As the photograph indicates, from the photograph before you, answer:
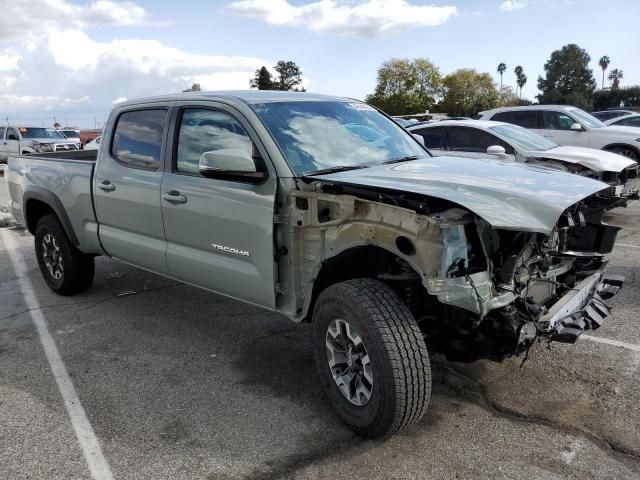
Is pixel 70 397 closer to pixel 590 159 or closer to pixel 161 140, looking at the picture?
pixel 161 140

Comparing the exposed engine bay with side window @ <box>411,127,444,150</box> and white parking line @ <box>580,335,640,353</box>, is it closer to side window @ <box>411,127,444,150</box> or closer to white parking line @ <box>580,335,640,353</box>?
white parking line @ <box>580,335,640,353</box>

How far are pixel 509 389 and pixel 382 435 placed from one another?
1090mm

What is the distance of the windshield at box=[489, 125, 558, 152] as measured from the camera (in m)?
9.06

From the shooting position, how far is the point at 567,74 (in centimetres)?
8869

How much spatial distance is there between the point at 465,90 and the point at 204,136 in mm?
59273

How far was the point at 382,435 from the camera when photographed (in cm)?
304

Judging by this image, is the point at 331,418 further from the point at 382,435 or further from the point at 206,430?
the point at 206,430

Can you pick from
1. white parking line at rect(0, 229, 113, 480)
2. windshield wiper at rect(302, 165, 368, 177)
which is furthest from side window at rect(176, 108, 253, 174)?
white parking line at rect(0, 229, 113, 480)

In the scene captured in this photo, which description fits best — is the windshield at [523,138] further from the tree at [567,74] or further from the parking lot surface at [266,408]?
the tree at [567,74]

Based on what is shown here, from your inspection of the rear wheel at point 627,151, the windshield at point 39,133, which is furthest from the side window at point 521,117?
the windshield at point 39,133

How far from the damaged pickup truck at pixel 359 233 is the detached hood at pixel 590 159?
475 centimetres

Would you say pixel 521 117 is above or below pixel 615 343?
above

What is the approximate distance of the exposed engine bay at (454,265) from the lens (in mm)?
2816

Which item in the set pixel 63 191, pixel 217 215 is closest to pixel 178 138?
pixel 217 215
